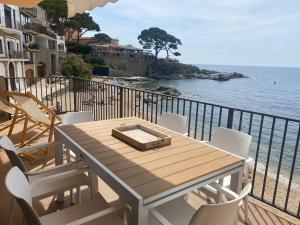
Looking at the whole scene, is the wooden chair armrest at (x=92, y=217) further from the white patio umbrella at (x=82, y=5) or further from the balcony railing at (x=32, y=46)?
the balcony railing at (x=32, y=46)

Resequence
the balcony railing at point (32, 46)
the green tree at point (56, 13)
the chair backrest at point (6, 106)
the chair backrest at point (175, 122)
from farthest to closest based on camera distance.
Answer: the green tree at point (56, 13)
the balcony railing at point (32, 46)
the chair backrest at point (6, 106)
the chair backrest at point (175, 122)

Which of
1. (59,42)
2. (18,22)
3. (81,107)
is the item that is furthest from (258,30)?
(81,107)

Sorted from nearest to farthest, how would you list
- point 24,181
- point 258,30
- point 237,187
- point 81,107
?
point 24,181
point 237,187
point 81,107
point 258,30

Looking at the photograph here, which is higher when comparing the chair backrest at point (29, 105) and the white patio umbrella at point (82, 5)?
the white patio umbrella at point (82, 5)

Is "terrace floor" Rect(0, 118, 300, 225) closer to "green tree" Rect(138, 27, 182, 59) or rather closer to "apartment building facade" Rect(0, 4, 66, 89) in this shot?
"apartment building facade" Rect(0, 4, 66, 89)

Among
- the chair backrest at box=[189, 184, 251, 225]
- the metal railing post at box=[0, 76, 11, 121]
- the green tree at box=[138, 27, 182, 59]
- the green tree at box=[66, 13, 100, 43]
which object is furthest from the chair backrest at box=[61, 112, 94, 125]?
the green tree at box=[138, 27, 182, 59]

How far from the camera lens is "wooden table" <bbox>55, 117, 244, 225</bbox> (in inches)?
53.8

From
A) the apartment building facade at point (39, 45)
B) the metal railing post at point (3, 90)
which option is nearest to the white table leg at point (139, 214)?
the metal railing post at point (3, 90)

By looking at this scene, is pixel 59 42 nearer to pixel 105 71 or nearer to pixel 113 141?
pixel 105 71

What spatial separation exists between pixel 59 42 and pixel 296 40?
66288 millimetres

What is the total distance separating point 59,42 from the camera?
34.4 metres

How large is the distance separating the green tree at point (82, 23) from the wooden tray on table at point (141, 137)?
38.9 meters

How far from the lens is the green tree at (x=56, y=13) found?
33.8 metres

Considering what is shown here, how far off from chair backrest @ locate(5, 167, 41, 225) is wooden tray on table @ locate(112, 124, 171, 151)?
86cm
